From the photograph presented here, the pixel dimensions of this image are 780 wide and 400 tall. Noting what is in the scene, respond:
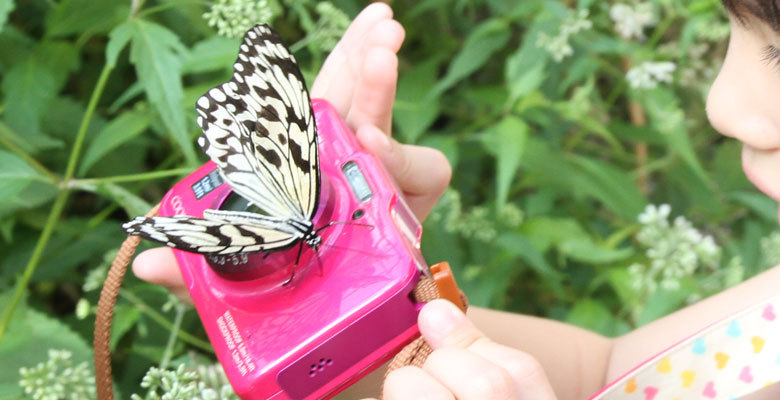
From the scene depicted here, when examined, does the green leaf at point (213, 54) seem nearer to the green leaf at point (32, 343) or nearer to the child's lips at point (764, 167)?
the green leaf at point (32, 343)

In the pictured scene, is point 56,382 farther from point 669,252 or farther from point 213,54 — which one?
point 669,252

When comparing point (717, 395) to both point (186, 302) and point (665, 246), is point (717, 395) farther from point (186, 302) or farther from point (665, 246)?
point (186, 302)

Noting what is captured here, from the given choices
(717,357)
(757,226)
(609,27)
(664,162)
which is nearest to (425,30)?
(609,27)

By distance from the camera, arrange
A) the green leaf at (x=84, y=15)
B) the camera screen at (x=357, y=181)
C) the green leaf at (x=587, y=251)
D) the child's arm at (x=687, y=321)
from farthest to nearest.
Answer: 1. the green leaf at (x=587, y=251)
2. the green leaf at (x=84, y=15)
3. the child's arm at (x=687, y=321)
4. the camera screen at (x=357, y=181)

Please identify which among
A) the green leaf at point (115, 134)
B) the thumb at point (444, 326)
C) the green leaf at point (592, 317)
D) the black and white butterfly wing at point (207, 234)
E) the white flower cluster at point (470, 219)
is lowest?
the green leaf at point (592, 317)

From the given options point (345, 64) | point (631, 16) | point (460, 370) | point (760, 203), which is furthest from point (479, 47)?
point (460, 370)

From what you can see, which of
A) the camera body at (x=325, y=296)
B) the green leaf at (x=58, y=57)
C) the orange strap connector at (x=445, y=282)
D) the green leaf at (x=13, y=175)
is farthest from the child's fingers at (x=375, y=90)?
the green leaf at (x=58, y=57)

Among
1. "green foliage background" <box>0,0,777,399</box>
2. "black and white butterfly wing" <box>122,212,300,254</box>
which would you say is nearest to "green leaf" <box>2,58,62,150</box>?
"green foliage background" <box>0,0,777,399</box>

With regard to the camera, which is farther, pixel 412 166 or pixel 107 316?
pixel 412 166
